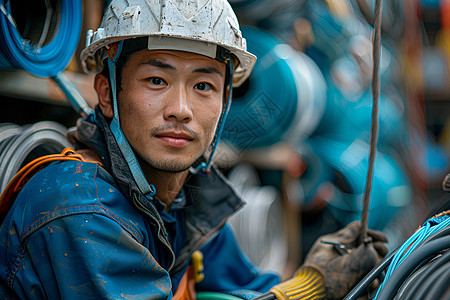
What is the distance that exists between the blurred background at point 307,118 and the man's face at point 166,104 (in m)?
0.52

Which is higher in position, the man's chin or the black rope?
the black rope

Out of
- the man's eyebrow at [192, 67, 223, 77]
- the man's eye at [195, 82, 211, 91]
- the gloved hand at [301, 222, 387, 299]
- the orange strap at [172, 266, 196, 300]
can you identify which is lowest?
the orange strap at [172, 266, 196, 300]

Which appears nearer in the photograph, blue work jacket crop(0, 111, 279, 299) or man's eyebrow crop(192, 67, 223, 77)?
blue work jacket crop(0, 111, 279, 299)

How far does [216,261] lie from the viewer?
1.52 meters

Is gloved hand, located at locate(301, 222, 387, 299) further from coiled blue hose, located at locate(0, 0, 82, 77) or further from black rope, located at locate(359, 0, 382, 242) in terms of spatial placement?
coiled blue hose, located at locate(0, 0, 82, 77)

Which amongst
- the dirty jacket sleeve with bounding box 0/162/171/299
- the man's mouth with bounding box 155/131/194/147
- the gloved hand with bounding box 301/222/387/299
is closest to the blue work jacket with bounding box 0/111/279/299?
the dirty jacket sleeve with bounding box 0/162/171/299

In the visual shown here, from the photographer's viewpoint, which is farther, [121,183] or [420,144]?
[420,144]

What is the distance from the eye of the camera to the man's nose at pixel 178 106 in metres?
1.06

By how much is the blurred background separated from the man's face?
0.52m

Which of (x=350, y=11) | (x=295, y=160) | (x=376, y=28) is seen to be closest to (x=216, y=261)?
(x=376, y=28)

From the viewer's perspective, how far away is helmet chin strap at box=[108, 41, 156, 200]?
1.08 metres

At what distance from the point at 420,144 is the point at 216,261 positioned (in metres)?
3.00

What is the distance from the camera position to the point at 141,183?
108 centimetres

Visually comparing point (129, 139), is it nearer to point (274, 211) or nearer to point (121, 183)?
point (121, 183)
